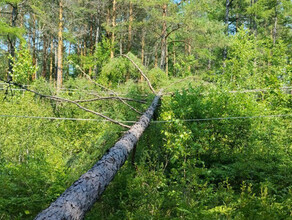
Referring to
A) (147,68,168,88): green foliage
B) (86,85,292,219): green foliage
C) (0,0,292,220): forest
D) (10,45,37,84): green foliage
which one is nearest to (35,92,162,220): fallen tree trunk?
(0,0,292,220): forest

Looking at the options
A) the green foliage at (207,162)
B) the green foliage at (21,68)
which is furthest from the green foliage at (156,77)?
the green foliage at (21,68)

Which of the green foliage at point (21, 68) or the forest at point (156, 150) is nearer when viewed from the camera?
the forest at point (156, 150)

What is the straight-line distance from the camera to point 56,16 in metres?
15.0

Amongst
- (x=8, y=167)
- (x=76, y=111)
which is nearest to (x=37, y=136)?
(x=76, y=111)

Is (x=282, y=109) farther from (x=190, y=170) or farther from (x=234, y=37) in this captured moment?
(x=234, y=37)

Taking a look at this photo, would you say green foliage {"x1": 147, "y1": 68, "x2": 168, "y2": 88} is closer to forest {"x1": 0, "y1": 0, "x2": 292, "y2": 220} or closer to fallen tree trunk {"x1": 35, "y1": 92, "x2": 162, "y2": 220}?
forest {"x1": 0, "y1": 0, "x2": 292, "y2": 220}

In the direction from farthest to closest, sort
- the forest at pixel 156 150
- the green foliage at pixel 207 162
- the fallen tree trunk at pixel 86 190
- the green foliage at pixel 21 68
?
the green foliage at pixel 21 68
the green foliage at pixel 207 162
the forest at pixel 156 150
the fallen tree trunk at pixel 86 190

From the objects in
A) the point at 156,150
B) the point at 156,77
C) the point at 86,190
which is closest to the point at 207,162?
the point at 156,150

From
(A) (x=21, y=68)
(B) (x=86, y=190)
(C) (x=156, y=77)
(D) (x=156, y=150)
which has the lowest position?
(D) (x=156, y=150)

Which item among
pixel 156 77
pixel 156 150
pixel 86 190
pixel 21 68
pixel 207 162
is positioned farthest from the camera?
pixel 21 68

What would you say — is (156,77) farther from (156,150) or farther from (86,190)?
(86,190)

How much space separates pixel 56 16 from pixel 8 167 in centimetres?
1366

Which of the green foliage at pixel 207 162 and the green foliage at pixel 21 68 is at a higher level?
the green foliage at pixel 21 68

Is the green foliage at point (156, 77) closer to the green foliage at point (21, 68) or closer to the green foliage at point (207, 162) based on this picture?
the green foliage at point (207, 162)
